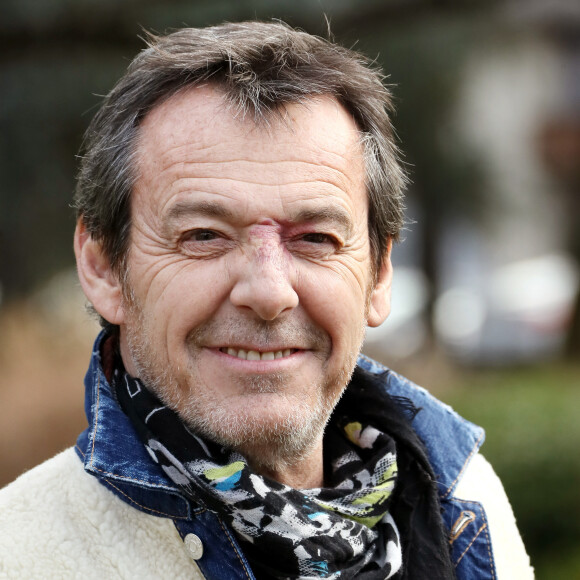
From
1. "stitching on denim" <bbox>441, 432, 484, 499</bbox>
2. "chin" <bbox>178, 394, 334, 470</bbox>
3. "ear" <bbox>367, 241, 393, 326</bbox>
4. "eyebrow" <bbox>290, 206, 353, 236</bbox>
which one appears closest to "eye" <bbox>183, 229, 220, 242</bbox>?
"eyebrow" <bbox>290, 206, 353, 236</bbox>

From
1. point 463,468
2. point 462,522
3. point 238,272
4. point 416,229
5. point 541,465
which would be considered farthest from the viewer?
point 416,229

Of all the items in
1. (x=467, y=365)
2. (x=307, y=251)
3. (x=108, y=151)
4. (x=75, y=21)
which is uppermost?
(x=75, y=21)

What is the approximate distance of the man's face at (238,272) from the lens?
86.2 inches

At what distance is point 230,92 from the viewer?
2.27m

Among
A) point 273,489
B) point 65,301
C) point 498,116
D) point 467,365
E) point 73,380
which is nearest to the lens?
point 273,489

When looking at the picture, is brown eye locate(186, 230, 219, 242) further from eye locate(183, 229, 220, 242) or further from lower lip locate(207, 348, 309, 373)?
lower lip locate(207, 348, 309, 373)

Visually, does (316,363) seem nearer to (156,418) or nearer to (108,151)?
(156,418)

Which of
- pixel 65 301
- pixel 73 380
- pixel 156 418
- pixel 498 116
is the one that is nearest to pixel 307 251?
pixel 156 418

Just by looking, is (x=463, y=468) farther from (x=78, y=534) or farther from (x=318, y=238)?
(x=78, y=534)

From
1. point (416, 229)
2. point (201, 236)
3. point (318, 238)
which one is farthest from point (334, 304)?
point (416, 229)

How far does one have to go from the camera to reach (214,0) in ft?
28.5

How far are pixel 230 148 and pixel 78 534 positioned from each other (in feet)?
3.58

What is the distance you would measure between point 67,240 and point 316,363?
7.87m

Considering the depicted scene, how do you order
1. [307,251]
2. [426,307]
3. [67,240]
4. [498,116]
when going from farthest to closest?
1. [498,116]
2. [426,307]
3. [67,240]
4. [307,251]
